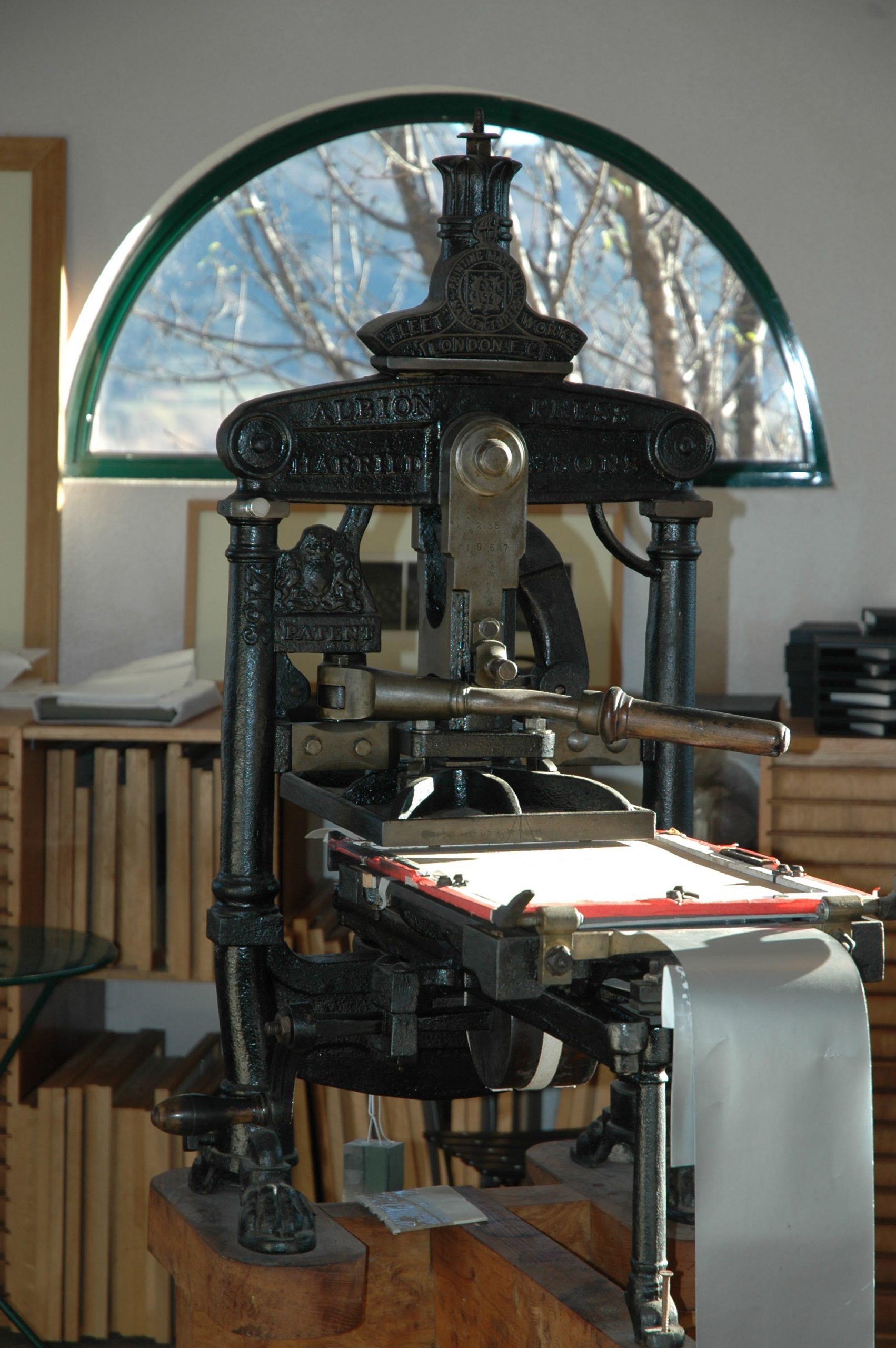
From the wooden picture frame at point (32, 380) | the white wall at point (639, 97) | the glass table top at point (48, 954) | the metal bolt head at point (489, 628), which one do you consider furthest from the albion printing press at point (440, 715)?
the wooden picture frame at point (32, 380)

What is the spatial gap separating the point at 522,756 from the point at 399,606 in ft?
5.37

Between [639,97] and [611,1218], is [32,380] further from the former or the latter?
[611,1218]

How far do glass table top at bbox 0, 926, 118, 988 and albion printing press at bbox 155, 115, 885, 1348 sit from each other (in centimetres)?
86

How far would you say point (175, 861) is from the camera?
9.96 ft

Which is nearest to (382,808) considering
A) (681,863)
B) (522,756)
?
(522,756)

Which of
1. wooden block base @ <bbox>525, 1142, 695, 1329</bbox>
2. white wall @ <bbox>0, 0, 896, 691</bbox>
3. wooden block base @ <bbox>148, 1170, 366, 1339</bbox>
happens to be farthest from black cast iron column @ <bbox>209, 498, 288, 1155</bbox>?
white wall @ <bbox>0, 0, 896, 691</bbox>

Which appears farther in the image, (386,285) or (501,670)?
(386,285)

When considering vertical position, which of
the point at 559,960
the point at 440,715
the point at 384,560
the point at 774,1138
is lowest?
the point at 774,1138

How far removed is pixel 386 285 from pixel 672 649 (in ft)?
5.75

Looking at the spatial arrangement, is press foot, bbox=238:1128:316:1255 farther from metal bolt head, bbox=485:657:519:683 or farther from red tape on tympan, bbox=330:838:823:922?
metal bolt head, bbox=485:657:519:683

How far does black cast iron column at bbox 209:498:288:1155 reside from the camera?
1.78 metres

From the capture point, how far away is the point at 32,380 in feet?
11.1

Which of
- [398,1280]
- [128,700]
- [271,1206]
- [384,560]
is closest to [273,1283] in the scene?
[271,1206]

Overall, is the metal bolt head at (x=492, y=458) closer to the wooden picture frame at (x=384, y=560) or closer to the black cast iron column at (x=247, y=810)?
the black cast iron column at (x=247, y=810)
